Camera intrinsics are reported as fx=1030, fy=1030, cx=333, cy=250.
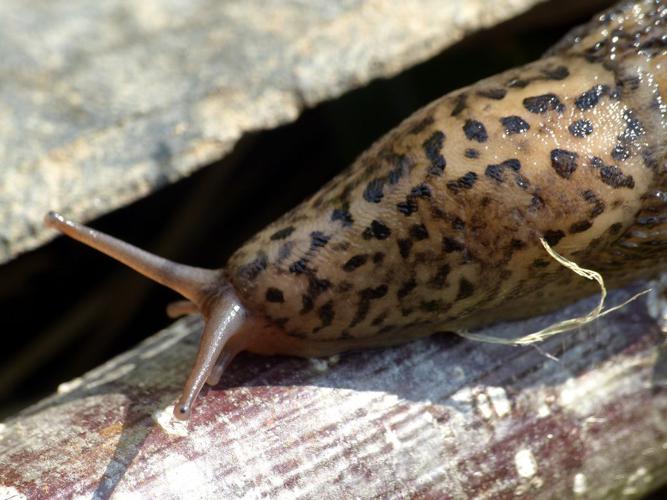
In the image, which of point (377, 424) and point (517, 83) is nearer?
point (377, 424)

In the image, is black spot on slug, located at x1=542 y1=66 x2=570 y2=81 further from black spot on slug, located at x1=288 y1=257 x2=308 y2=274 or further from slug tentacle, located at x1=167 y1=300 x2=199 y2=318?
slug tentacle, located at x1=167 y1=300 x2=199 y2=318

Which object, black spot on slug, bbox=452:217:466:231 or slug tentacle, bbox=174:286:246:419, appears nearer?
slug tentacle, bbox=174:286:246:419

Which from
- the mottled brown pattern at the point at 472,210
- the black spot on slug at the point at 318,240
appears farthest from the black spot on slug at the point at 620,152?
the black spot on slug at the point at 318,240

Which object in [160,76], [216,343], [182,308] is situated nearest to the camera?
[216,343]

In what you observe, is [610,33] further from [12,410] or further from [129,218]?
[12,410]

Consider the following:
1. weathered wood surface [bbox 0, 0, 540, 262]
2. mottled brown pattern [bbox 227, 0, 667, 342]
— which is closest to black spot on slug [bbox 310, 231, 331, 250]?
mottled brown pattern [bbox 227, 0, 667, 342]

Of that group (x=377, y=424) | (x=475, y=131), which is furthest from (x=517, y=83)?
(x=377, y=424)

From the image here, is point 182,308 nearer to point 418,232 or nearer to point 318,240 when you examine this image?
point 318,240
